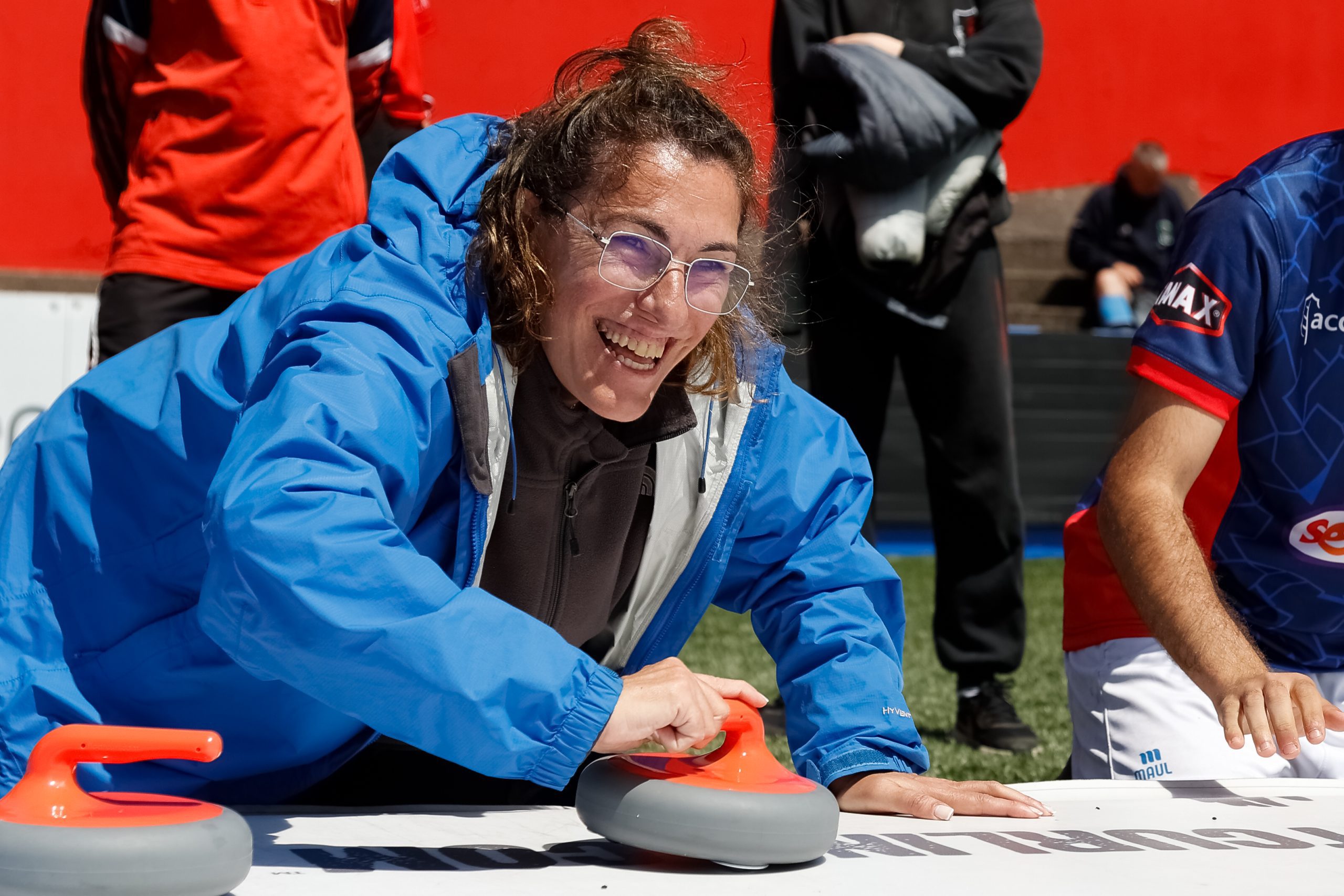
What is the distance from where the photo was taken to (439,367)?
A: 149 centimetres

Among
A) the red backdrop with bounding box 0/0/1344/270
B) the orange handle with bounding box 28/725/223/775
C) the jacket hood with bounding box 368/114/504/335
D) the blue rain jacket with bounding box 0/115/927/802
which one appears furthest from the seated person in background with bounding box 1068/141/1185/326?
the orange handle with bounding box 28/725/223/775

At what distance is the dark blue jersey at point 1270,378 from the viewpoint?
79.4 inches

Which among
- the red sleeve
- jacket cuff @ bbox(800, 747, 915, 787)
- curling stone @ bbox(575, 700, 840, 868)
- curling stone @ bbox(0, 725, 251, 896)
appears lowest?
jacket cuff @ bbox(800, 747, 915, 787)

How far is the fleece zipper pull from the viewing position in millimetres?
1702

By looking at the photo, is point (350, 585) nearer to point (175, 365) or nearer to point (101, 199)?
point (175, 365)

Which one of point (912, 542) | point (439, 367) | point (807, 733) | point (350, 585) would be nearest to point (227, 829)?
point (350, 585)

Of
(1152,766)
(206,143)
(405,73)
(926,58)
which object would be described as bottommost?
(1152,766)

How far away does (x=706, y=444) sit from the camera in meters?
1.75

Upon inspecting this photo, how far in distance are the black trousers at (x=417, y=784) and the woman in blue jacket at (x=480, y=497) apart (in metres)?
0.16

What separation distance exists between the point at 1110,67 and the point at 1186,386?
961 centimetres

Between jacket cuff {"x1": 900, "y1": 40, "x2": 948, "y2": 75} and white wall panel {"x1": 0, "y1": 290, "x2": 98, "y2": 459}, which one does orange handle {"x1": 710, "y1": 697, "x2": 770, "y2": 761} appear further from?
white wall panel {"x1": 0, "y1": 290, "x2": 98, "y2": 459}

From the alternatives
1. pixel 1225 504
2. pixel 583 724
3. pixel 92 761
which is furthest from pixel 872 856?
pixel 1225 504

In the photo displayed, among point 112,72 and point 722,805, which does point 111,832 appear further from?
point 112,72

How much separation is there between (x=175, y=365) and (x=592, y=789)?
67 centimetres
